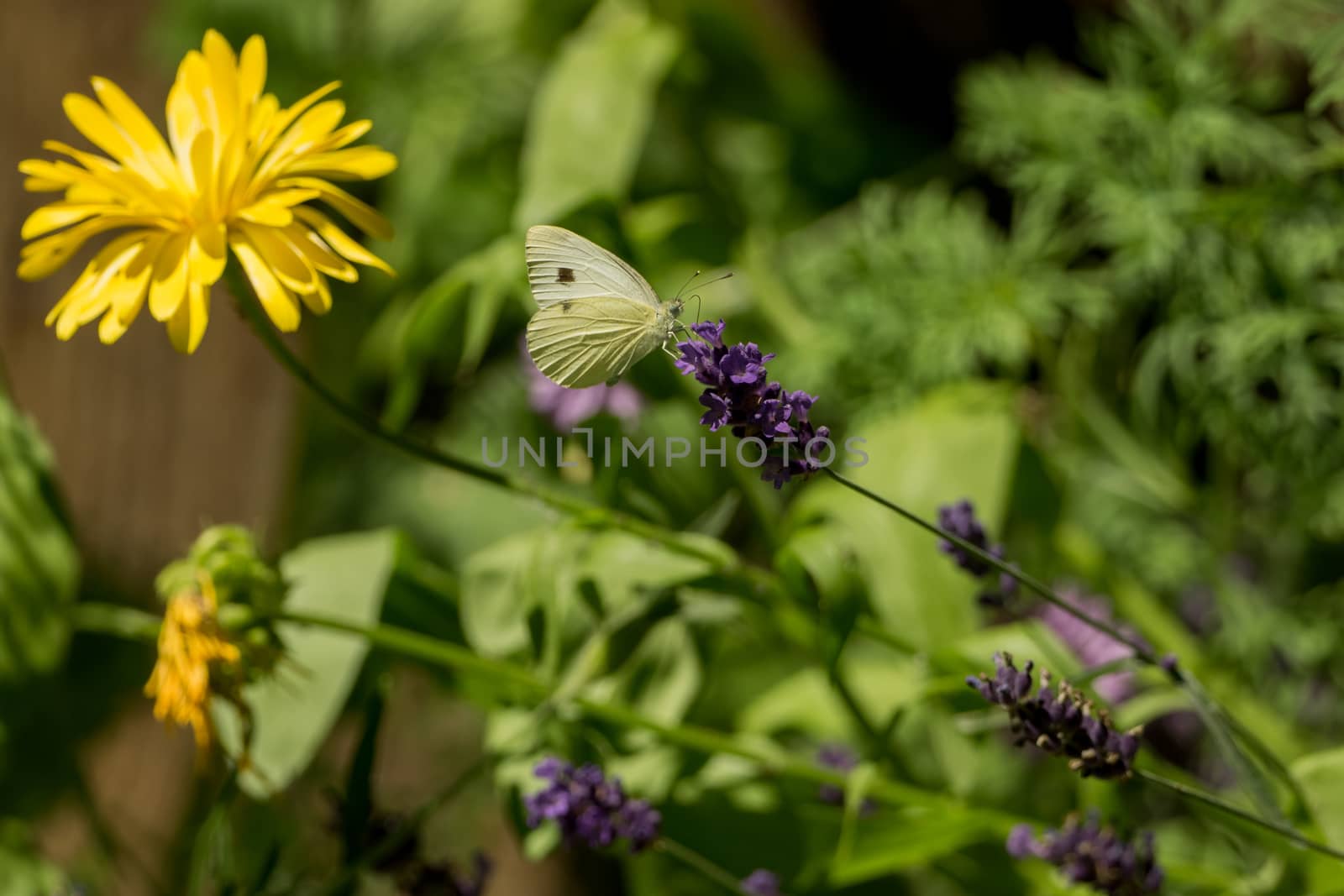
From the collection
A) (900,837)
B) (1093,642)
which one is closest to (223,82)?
(900,837)

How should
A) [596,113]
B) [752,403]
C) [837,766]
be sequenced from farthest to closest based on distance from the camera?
[596,113]
[837,766]
[752,403]

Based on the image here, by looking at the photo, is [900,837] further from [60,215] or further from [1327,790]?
[60,215]

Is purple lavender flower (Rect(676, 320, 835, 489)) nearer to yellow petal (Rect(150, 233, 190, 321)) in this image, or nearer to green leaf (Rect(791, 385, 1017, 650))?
yellow petal (Rect(150, 233, 190, 321))

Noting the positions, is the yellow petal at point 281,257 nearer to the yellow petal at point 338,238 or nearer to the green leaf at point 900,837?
the yellow petal at point 338,238

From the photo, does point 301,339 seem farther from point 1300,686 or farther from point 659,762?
point 1300,686

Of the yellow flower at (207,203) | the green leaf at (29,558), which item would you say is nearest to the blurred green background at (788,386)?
the green leaf at (29,558)

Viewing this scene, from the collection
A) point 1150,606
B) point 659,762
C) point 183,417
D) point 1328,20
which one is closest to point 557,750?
point 659,762
